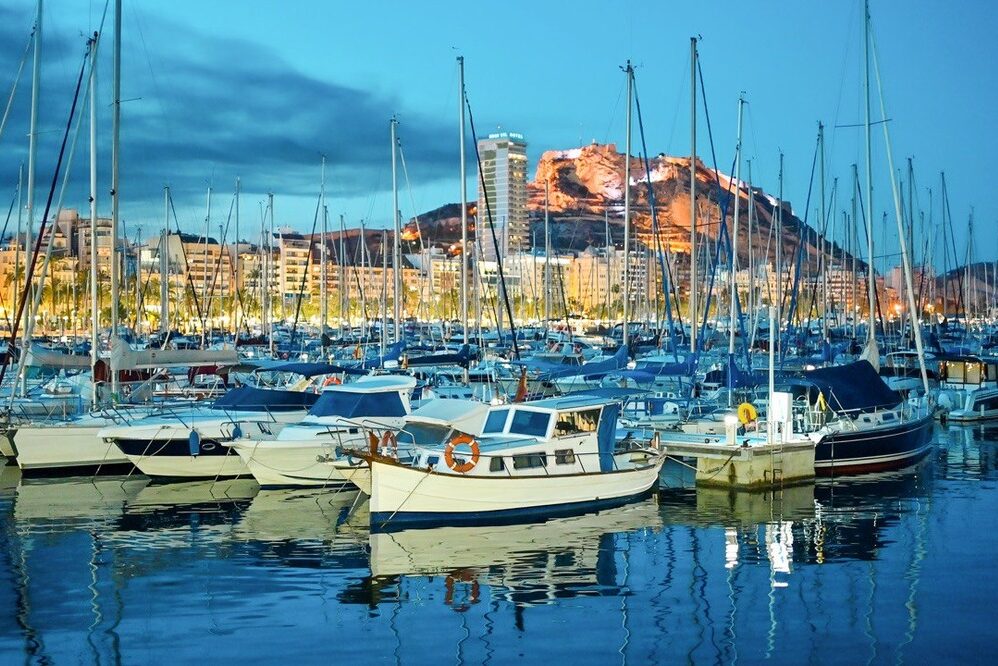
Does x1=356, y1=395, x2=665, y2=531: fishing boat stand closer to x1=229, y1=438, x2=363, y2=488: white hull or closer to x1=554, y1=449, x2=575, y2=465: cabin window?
x1=554, y1=449, x2=575, y2=465: cabin window

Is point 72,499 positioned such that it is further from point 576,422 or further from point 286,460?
point 576,422

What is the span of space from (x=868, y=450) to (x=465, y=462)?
1328 cm

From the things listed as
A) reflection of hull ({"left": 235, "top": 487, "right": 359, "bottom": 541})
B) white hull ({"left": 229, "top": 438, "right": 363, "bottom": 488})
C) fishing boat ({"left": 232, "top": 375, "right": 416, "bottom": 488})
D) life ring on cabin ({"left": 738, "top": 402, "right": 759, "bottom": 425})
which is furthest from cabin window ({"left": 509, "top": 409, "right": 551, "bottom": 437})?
life ring on cabin ({"left": 738, "top": 402, "right": 759, "bottom": 425})

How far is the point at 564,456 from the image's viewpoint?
25500 mm

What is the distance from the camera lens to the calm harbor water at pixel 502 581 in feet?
51.5

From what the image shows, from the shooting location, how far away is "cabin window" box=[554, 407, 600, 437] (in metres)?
25.6

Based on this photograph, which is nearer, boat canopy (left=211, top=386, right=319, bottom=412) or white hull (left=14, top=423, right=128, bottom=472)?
white hull (left=14, top=423, right=128, bottom=472)

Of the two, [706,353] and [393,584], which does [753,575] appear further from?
[706,353]

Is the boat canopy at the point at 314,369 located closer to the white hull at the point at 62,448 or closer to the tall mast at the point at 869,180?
the white hull at the point at 62,448

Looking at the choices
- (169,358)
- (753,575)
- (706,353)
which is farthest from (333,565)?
(706,353)

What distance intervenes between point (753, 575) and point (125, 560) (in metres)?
11.7

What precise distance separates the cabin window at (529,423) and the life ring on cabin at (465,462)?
1.92 metres

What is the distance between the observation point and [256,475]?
28.9 metres

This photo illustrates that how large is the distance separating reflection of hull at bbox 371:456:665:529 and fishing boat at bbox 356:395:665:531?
0.8 inches
